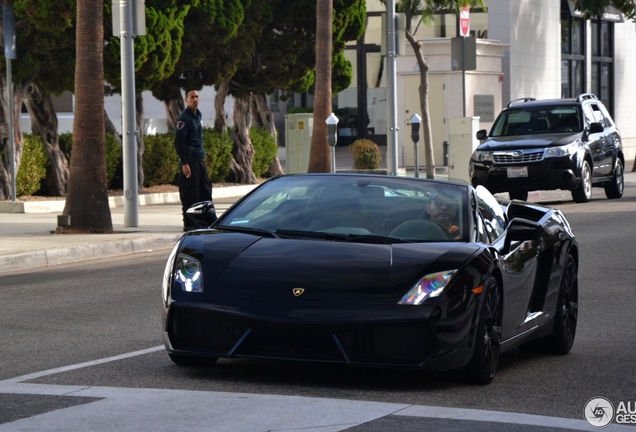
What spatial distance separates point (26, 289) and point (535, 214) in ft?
18.7

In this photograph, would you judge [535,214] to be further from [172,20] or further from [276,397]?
[172,20]

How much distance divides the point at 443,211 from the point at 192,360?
1808 millimetres

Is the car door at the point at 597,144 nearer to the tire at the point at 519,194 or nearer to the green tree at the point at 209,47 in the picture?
the tire at the point at 519,194

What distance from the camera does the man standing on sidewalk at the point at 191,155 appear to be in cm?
1834

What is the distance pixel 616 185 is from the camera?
27422 millimetres

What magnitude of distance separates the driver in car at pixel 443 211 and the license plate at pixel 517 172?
53.6 ft

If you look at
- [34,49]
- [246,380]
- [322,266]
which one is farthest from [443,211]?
[34,49]

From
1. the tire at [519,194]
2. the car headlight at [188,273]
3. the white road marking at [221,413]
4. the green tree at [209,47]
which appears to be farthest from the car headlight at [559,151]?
the white road marking at [221,413]

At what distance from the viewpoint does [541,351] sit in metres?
9.10

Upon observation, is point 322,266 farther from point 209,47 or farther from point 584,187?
point 209,47

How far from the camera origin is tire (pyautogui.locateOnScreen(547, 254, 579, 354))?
8.96 m

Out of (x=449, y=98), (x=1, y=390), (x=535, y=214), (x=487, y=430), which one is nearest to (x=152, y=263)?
(x=535, y=214)

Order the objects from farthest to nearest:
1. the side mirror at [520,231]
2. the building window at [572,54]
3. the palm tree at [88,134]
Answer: the building window at [572,54] → the palm tree at [88,134] → the side mirror at [520,231]

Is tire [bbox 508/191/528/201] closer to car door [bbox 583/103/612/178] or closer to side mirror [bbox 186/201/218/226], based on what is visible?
car door [bbox 583/103/612/178]
